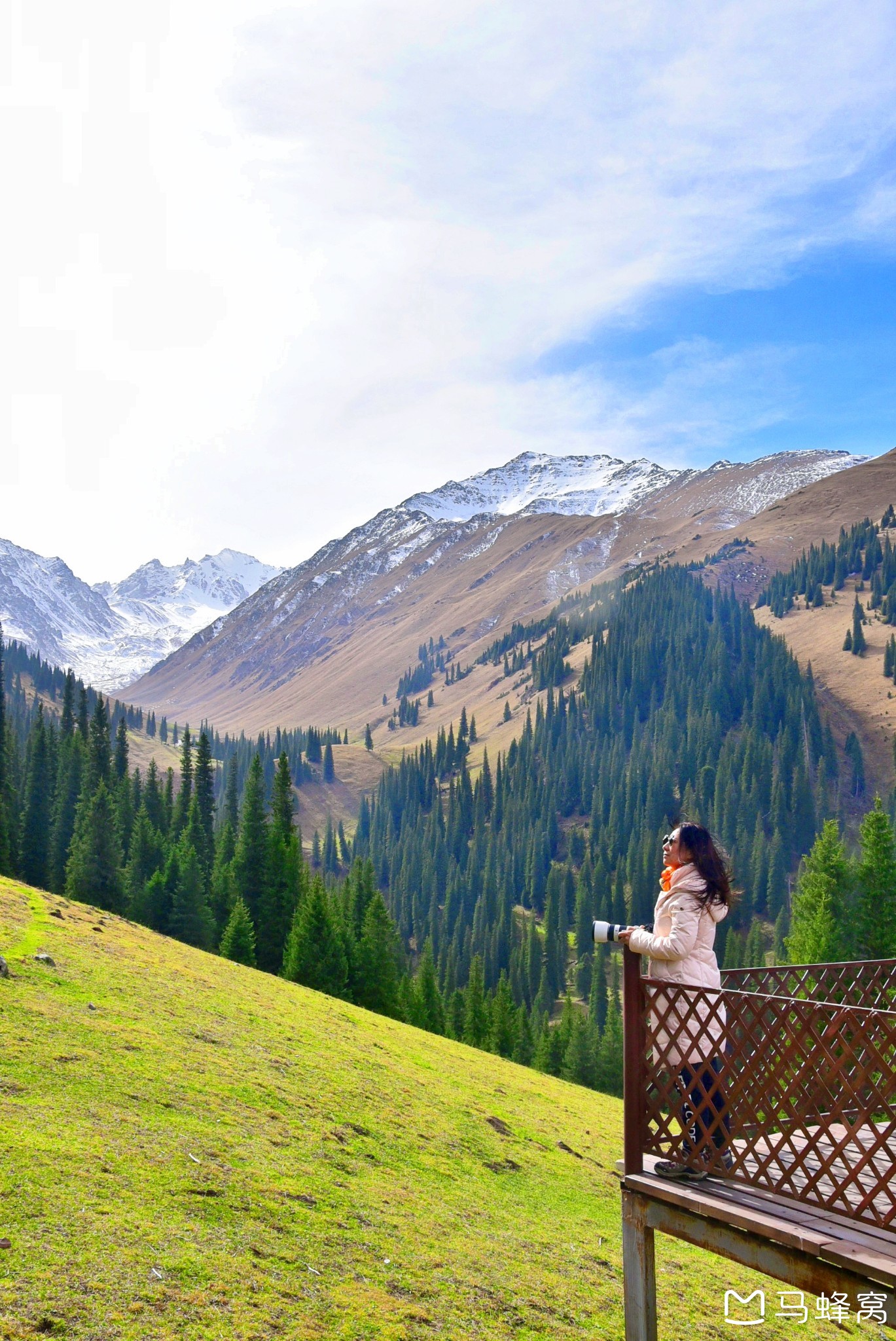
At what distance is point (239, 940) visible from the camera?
58.9 m

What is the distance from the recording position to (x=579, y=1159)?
30.0m

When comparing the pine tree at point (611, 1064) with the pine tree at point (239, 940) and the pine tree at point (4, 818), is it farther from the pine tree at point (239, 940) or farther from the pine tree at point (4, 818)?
the pine tree at point (4, 818)

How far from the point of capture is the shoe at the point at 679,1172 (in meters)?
10.0

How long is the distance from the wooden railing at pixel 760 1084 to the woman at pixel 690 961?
0.03 metres

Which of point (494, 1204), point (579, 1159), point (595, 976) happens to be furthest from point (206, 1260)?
point (595, 976)

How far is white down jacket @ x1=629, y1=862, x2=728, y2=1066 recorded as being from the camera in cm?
994

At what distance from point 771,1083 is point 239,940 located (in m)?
54.5

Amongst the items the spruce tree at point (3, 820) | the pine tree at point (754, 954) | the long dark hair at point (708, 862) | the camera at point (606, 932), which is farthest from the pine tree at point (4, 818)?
the pine tree at point (754, 954)

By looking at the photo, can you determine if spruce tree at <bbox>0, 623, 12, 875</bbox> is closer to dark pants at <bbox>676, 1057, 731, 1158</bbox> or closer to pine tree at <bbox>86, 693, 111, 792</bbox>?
pine tree at <bbox>86, 693, 111, 792</bbox>

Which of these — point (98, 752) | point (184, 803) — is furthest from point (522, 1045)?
point (98, 752)

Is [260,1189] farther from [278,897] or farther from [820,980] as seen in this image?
[278,897]

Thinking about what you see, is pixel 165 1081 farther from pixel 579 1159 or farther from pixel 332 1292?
pixel 579 1159

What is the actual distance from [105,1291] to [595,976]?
12071 centimetres

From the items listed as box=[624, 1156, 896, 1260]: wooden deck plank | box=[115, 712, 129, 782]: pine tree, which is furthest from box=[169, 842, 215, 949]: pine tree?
box=[624, 1156, 896, 1260]: wooden deck plank
